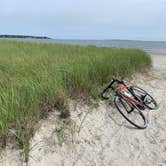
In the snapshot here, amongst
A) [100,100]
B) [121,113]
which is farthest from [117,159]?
[100,100]

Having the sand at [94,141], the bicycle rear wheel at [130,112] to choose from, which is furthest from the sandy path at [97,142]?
the bicycle rear wheel at [130,112]

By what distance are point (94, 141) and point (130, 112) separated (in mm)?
1157

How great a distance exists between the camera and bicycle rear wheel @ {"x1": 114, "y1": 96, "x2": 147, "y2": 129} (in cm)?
391

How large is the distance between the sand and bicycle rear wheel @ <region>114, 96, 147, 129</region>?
0.12m

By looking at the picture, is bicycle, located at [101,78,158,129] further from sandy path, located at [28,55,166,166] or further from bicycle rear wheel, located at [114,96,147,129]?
sandy path, located at [28,55,166,166]

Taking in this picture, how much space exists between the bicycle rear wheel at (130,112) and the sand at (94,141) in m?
0.12

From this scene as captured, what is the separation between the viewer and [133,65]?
7.27 m

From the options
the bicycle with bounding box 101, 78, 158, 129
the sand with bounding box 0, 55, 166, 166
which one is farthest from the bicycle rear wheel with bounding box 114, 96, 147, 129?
the sand with bounding box 0, 55, 166, 166

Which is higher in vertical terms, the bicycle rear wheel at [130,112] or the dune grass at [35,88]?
the dune grass at [35,88]

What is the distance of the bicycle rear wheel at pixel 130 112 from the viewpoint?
3.91m

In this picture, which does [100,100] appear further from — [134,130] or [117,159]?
[117,159]

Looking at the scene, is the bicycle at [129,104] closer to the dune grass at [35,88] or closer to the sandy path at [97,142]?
the sandy path at [97,142]

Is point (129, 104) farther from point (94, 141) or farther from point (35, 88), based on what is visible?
point (35, 88)

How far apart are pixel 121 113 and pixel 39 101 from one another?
146 centimetres
